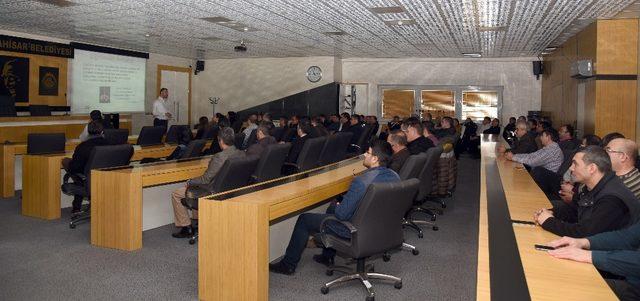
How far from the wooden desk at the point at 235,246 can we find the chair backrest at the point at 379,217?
61 centimetres

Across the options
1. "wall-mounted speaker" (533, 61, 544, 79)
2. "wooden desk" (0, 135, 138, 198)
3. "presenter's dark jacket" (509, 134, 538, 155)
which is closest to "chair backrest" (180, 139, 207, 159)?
"wooden desk" (0, 135, 138, 198)

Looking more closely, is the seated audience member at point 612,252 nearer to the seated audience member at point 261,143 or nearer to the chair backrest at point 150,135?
the seated audience member at point 261,143

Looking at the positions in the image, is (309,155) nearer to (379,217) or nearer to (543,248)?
(379,217)

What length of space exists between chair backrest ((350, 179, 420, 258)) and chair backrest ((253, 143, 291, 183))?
2.41 meters

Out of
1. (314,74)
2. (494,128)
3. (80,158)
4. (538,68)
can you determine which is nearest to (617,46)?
(494,128)

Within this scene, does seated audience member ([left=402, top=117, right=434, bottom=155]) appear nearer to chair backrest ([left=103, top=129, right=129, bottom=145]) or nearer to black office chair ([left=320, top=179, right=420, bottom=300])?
black office chair ([left=320, top=179, right=420, bottom=300])

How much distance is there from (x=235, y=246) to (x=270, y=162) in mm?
2507

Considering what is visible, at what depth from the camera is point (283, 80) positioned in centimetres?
1645

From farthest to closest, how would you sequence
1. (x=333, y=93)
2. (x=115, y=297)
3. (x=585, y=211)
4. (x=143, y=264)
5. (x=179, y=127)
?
(x=333, y=93), (x=179, y=127), (x=143, y=264), (x=115, y=297), (x=585, y=211)

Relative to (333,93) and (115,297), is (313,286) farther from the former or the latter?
(333,93)

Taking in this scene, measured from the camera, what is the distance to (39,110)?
1101cm

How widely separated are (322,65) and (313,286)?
39.7 ft

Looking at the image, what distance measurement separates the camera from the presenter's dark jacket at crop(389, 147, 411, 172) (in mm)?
5527

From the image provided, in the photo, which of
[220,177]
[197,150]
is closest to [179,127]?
[197,150]
